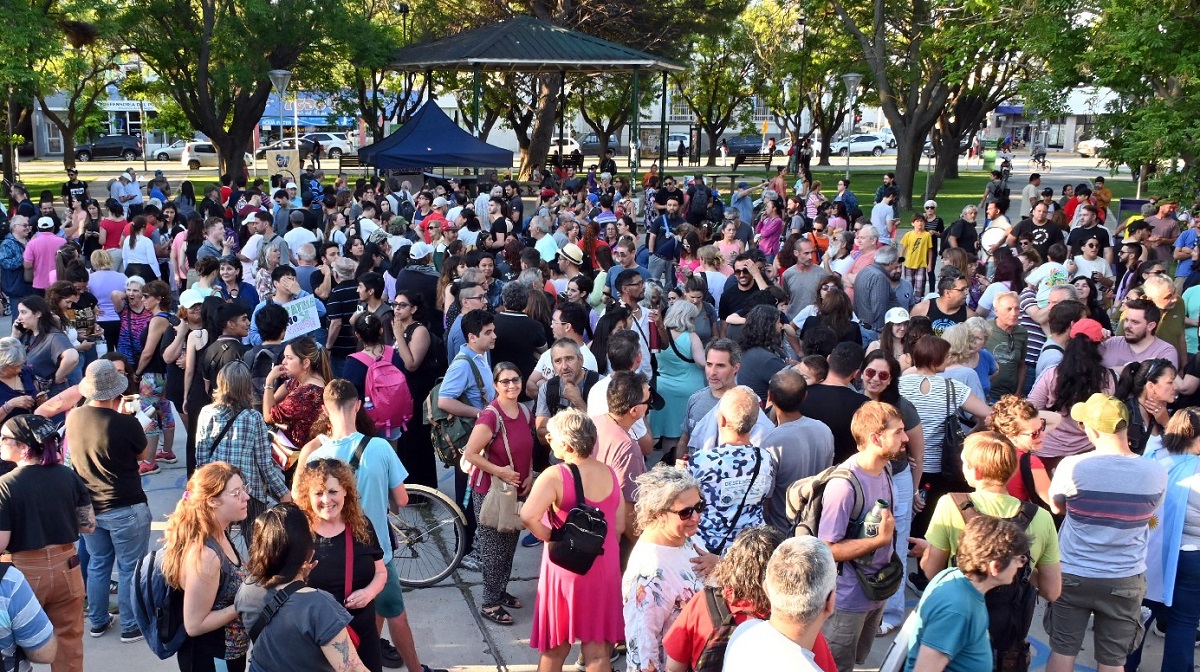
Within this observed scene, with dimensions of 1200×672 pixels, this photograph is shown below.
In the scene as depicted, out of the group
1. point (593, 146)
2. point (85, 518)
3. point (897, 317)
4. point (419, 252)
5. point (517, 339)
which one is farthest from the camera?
point (593, 146)

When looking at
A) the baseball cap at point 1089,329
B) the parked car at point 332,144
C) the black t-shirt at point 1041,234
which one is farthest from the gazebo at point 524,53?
the parked car at point 332,144

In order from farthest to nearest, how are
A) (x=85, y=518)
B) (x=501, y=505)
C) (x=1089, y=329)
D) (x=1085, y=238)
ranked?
1. (x=1085, y=238)
2. (x=1089, y=329)
3. (x=501, y=505)
4. (x=85, y=518)

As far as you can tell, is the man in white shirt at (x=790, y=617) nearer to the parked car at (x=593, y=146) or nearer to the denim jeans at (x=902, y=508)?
the denim jeans at (x=902, y=508)

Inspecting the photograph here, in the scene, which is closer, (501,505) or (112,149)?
(501,505)

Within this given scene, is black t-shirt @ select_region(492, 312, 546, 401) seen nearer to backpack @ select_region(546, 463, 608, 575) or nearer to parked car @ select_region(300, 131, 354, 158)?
backpack @ select_region(546, 463, 608, 575)

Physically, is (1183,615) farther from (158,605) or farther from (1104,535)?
(158,605)

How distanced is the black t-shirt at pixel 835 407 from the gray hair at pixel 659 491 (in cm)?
163

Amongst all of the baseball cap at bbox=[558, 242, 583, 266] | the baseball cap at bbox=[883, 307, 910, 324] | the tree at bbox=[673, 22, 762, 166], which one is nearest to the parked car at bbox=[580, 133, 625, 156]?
the tree at bbox=[673, 22, 762, 166]

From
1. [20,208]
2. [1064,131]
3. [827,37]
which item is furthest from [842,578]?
[1064,131]

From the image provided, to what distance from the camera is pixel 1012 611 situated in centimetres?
398

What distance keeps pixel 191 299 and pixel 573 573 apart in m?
4.26

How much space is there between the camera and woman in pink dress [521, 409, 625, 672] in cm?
449

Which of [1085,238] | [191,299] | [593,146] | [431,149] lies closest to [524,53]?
[431,149]

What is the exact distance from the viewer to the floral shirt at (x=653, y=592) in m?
4.06
